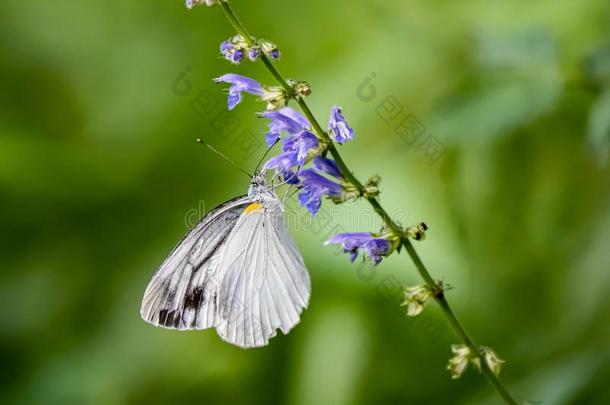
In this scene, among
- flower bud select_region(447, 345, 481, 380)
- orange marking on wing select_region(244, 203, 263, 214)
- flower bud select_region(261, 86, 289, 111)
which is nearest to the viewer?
flower bud select_region(447, 345, 481, 380)

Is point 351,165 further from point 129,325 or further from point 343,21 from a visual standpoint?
point 129,325

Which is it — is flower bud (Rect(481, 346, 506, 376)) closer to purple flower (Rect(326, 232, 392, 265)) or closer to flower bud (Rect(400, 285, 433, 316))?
flower bud (Rect(400, 285, 433, 316))

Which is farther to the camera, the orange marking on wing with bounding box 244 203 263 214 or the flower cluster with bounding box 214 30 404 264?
the orange marking on wing with bounding box 244 203 263 214

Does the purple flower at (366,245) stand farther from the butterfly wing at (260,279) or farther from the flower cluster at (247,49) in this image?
the flower cluster at (247,49)

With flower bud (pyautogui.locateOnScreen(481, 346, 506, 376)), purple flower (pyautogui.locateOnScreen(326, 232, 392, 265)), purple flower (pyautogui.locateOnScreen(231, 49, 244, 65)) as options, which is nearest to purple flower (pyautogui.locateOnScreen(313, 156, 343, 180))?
purple flower (pyautogui.locateOnScreen(326, 232, 392, 265))

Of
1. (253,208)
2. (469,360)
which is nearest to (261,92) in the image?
(253,208)

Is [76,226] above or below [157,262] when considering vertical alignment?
above

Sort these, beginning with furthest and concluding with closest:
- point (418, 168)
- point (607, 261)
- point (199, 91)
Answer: point (199, 91)
point (418, 168)
point (607, 261)

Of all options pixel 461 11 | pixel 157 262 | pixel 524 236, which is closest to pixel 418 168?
pixel 524 236
